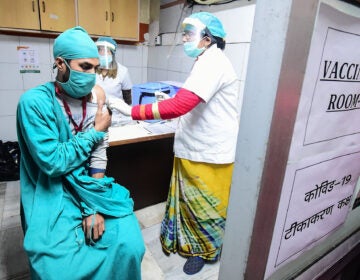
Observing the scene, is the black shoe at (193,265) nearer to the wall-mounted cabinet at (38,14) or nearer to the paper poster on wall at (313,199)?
the paper poster on wall at (313,199)

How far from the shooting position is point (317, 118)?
16.4 inches

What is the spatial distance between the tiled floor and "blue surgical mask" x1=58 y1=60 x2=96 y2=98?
46.9 inches

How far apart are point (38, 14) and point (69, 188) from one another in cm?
229

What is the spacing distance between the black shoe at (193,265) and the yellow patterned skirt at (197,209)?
1.2 inches

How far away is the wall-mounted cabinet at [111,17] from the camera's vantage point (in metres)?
2.78

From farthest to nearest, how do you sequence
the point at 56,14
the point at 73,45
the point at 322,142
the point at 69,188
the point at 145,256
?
the point at 56,14 < the point at 145,256 < the point at 69,188 < the point at 73,45 < the point at 322,142

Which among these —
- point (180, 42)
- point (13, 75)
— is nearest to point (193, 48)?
point (180, 42)

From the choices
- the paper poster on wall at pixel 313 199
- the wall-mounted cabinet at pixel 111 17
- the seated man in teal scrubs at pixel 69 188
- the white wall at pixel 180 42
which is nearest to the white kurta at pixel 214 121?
the seated man in teal scrubs at pixel 69 188

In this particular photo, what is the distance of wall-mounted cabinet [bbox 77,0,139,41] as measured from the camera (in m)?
2.78

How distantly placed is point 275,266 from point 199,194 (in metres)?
1.06

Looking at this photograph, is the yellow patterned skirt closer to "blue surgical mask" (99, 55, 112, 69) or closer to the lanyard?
the lanyard

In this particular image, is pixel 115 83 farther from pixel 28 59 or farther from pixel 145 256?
pixel 145 256

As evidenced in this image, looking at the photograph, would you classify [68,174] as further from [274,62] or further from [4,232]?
[4,232]

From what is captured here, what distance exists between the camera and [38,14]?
101 inches
